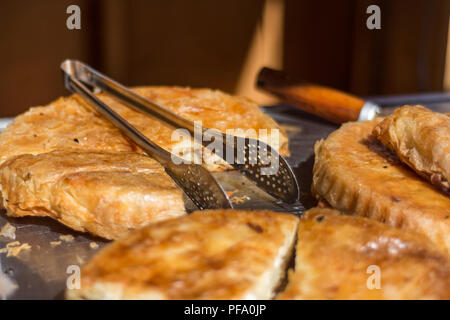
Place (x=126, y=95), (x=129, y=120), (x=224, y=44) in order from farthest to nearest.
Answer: (x=224, y=44), (x=126, y=95), (x=129, y=120)

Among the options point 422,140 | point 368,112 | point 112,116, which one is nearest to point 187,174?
point 112,116

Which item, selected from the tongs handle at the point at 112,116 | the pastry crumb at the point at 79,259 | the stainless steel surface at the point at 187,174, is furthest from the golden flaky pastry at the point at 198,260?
the tongs handle at the point at 112,116

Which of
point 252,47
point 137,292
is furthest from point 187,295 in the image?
point 252,47

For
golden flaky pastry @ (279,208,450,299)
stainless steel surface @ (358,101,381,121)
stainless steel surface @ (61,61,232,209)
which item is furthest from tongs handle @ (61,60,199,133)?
stainless steel surface @ (358,101,381,121)

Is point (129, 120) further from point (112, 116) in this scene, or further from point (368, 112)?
point (368, 112)

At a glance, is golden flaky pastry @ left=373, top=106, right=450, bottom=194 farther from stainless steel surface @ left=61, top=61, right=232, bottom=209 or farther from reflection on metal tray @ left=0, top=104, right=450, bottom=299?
stainless steel surface @ left=61, top=61, right=232, bottom=209

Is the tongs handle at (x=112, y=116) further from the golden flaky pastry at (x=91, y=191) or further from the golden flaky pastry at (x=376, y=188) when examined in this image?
the golden flaky pastry at (x=376, y=188)

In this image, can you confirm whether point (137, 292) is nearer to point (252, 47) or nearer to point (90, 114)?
point (90, 114)
